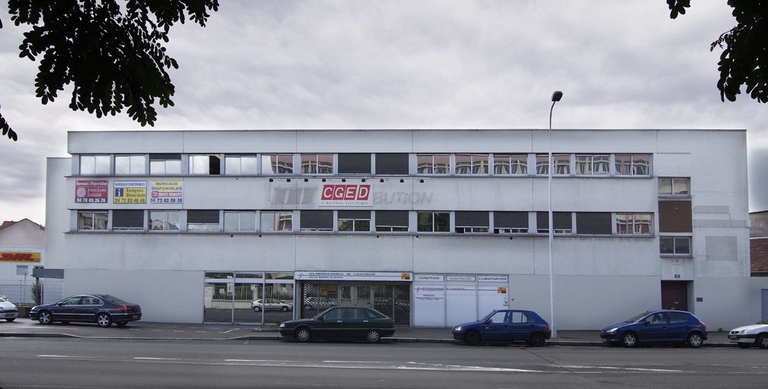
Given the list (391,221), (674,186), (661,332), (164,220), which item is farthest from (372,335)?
(674,186)

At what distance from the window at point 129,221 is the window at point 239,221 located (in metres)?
3.96

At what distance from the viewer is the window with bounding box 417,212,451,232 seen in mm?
29438

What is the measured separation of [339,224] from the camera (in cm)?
2958

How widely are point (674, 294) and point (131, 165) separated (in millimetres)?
25092

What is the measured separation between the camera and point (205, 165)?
1187 inches

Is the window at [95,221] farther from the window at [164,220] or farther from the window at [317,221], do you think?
the window at [317,221]

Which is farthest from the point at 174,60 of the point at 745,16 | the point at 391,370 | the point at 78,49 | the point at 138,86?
the point at 391,370

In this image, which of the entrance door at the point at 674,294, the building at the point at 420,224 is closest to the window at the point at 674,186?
the building at the point at 420,224

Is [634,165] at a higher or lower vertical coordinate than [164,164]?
lower

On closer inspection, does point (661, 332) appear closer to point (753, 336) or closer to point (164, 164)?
point (753, 336)

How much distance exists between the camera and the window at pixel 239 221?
1174 inches

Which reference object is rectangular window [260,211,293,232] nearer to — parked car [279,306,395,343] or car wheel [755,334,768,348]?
parked car [279,306,395,343]

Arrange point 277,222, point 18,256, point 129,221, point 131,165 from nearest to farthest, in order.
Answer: point 277,222, point 129,221, point 131,165, point 18,256

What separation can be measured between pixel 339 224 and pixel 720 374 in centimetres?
1723
